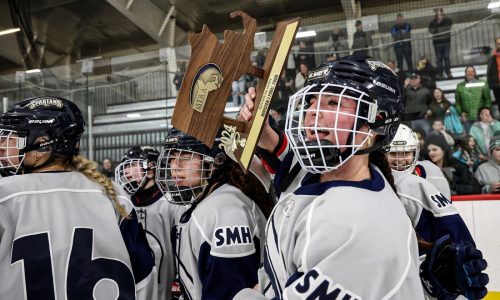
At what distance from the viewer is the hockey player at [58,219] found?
137 centimetres

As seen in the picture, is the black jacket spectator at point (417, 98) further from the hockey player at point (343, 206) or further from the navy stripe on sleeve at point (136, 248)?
the hockey player at point (343, 206)

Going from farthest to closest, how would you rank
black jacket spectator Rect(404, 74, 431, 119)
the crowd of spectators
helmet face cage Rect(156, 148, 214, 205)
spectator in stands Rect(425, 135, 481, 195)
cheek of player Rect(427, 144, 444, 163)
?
black jacket spectator Rect(404, 74, 431, 119) < cheek of player Rect(427, 144, 444, 163) < the crowd of spectators < spectator in stands Rect(425, 135, 481, 195) < helmet face cage Rect(156, 148, 214, 205)

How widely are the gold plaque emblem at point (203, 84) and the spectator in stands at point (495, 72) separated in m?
4.31

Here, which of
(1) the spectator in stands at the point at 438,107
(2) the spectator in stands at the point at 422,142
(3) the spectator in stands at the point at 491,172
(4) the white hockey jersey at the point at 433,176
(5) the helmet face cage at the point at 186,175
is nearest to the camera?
Answer: (5) the helmet face cage at the point at 186,175

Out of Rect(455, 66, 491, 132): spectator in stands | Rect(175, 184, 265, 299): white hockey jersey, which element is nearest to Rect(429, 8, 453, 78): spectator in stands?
Rect(455, 66, 491, 132): spectator in stands

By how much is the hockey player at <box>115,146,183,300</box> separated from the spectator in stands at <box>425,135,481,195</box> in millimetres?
2647

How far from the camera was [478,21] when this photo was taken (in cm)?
500

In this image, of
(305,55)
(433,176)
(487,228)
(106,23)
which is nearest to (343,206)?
(433,176)

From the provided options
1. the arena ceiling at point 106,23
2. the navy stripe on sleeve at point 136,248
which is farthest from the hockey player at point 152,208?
the arena ceiling at point 106,23

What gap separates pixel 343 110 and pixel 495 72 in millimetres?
4342

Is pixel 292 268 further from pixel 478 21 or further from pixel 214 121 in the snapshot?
pixel 478 21

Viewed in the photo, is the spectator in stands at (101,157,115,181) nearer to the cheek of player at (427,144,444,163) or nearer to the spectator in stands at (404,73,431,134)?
the spectator in stands at (404,73,431,134)

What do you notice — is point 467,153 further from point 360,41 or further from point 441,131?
point 360,41

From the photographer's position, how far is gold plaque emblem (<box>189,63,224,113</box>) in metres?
1.01
